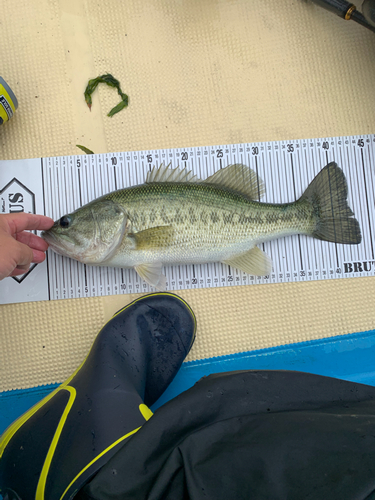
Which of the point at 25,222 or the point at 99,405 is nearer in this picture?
A: the point at 99,405

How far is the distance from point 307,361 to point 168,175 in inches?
46.3

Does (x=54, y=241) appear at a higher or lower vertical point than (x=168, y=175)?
lower

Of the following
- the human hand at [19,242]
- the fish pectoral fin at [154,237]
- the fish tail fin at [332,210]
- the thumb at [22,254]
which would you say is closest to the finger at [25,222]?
the human hand at [19,242]

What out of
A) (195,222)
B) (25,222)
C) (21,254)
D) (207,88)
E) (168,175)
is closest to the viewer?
(21,254)

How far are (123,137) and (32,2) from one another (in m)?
0.90

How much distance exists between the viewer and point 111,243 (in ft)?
5.07

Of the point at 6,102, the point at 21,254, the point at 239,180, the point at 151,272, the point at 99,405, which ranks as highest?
the point at 6,102

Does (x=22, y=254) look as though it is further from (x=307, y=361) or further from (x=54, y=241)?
(x=307, y=361)

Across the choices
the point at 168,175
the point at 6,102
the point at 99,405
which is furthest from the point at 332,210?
the point at 6,102

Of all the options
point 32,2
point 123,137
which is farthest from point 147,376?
point 32,2

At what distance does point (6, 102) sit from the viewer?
164 cm

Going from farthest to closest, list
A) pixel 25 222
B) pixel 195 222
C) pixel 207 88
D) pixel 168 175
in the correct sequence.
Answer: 1. pixel 207 88
2. pixel 168 175
3. pixel 195 222
4. pixel 25 222

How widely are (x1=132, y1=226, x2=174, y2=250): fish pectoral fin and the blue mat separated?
2.10 ft

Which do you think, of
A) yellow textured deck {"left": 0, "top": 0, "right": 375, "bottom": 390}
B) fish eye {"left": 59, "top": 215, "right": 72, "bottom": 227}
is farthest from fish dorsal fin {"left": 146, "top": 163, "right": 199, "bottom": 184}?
fish eye {"left": 59, "top": 215, "right": 72, "bottom": 227}
